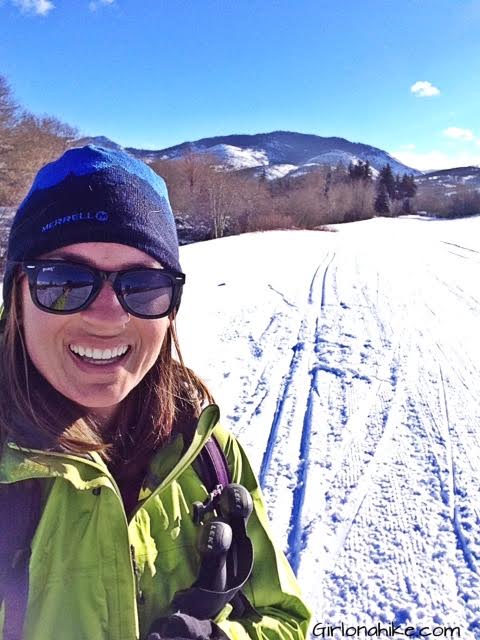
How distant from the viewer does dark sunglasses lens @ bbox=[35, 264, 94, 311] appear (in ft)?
3.91

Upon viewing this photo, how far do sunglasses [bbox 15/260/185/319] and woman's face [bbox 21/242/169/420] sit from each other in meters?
0.02

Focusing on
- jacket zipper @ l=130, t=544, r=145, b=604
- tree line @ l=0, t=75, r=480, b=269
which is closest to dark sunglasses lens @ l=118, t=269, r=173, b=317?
jacket zipper @ l=130, t=544, r=145, b=604

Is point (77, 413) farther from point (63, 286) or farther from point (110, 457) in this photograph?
point (63, 286)

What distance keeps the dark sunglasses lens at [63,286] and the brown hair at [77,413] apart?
129 millimetres

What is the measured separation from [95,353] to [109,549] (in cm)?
50

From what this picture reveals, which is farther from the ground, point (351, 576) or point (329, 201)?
point (329, 201)

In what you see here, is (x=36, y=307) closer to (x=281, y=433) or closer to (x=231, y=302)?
(x=281, y=433)

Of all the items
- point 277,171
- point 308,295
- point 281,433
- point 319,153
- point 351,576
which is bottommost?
point 351,576

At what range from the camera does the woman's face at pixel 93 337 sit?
1211 mm

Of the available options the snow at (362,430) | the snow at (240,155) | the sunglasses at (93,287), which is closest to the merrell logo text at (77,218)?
the sunglasses at (93,287)

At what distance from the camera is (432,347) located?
216 inches

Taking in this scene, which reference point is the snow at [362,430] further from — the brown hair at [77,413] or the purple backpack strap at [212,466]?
the brown hair at [77,413]

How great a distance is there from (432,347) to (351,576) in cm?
375

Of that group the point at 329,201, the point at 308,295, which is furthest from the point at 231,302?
the point at 329,201
